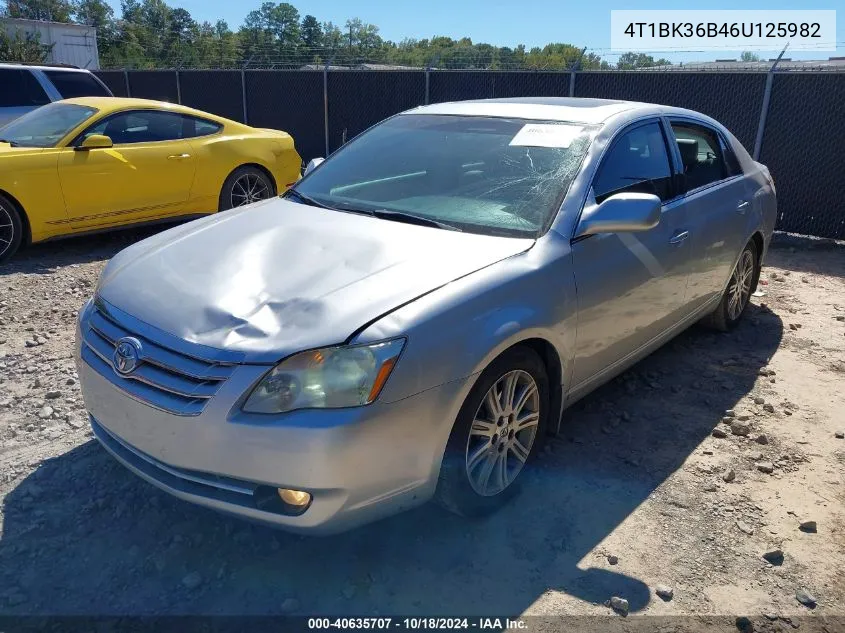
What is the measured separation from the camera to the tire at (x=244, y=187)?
8016mm

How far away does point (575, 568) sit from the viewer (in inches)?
111

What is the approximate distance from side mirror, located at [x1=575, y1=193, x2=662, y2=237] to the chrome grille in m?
1.72

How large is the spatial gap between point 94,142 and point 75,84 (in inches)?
151

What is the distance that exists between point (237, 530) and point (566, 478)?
4.96 feet

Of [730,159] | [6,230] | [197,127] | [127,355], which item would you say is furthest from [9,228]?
[730,159]

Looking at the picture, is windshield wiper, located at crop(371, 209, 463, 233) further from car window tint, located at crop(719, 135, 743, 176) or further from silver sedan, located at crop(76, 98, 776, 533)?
car window tint, located at crop(719, 135, 743, 176)

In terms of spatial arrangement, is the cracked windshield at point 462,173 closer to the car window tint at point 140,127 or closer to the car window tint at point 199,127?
the car window tint at point 140,127

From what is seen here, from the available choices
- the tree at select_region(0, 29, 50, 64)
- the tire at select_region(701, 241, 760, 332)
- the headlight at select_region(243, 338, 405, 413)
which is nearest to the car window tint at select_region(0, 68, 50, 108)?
the tire at select_region(701, 241, 760, 332)

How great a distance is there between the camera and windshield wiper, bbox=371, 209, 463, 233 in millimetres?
3283

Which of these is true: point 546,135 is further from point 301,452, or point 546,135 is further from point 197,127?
point 197,127

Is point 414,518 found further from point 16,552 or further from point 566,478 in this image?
point 16,552

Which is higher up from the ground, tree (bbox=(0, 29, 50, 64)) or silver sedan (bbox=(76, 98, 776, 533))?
tree (bbox=(0, 29, 50, 64))

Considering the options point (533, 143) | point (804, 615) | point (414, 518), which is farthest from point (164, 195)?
point (804, 615)

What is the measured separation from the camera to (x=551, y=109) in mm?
3990
